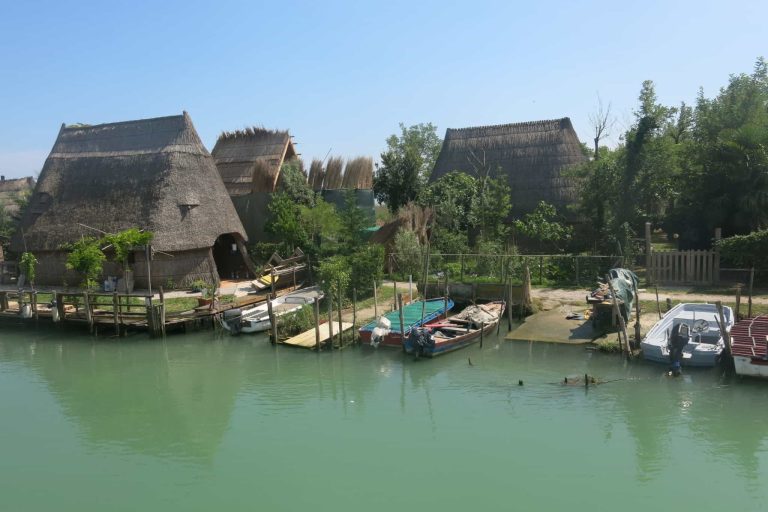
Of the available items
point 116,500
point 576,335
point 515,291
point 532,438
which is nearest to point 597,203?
point 515,291

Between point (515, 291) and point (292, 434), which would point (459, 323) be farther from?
point (292, 434)

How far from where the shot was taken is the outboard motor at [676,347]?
15141 mm

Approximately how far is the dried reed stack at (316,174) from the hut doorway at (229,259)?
5.38 metres

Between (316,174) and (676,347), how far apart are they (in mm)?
21615

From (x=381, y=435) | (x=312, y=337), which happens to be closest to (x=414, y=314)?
(x=312, y=337)

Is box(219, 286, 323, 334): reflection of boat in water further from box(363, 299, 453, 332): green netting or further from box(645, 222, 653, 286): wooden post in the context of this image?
box(645, 222, 653, 286): wooden post

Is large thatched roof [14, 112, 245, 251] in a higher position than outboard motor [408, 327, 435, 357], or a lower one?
higher

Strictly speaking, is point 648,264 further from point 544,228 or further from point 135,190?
point 135,190

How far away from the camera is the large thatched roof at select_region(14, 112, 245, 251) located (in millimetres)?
26203

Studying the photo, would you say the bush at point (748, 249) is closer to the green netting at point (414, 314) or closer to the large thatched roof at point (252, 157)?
the green netting at point (414, 314)

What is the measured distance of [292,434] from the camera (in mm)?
13273

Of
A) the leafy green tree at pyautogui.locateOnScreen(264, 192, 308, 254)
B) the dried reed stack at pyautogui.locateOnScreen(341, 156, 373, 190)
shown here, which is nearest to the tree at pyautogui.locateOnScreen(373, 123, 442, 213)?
the dried reed stack at pyautogui.locateOnScreen(341, 156, 373, 190)

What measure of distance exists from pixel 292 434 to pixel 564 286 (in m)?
14.2

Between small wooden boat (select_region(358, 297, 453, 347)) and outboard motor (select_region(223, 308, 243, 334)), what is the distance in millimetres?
4523
